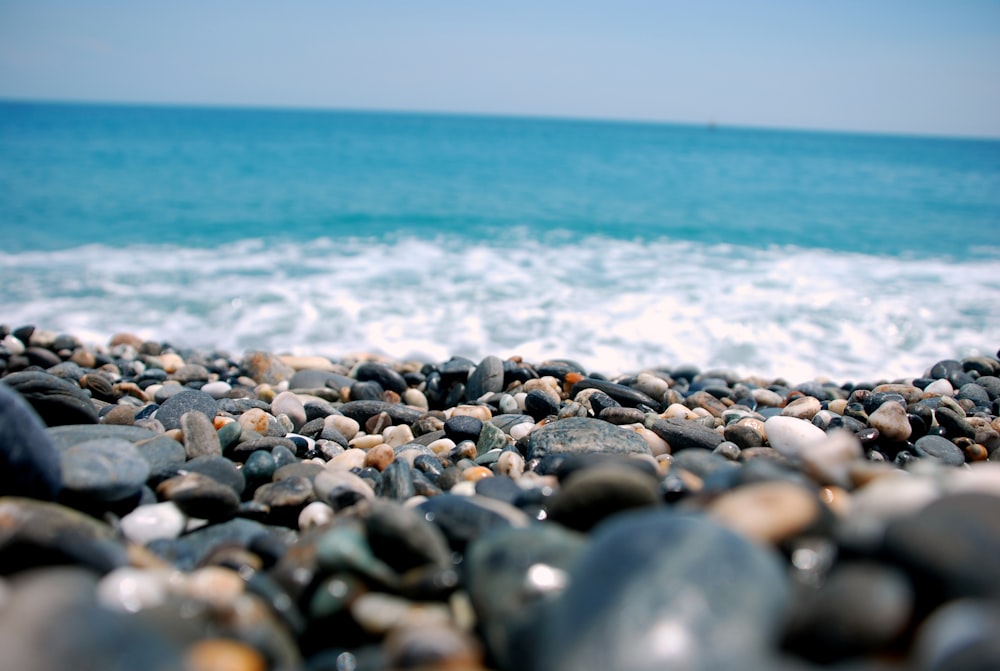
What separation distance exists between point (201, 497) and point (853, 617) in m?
2.12

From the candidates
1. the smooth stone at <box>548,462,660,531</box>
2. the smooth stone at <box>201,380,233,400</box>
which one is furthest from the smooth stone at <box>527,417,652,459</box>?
the smooth stone at <box>201,380,233,400</box>

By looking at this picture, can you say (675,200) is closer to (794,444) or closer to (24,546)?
(794,444)

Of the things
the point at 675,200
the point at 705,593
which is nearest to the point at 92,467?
the point at 705,593

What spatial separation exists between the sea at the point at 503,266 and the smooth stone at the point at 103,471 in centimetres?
490

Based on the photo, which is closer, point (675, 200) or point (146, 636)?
point (146, 636)

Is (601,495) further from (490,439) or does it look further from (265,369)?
(265,369)

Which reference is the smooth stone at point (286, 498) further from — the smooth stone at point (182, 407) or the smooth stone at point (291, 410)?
the smooth stone at point (291, 410)

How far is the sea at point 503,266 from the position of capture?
8.04 meters

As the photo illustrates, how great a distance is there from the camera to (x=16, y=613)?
4.44ft

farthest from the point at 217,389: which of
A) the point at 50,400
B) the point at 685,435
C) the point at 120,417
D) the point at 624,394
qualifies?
the point at 685,435

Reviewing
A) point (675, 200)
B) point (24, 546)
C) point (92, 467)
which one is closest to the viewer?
point (24, 546)

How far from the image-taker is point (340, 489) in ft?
8.43

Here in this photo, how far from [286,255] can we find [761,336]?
8.75m

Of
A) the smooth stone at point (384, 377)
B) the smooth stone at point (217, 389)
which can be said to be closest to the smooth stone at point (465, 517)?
the smooth stone at point (384, 377)
